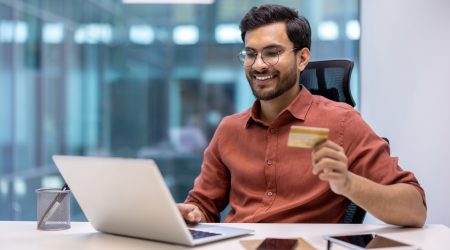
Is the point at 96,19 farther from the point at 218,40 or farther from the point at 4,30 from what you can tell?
the point at 218,40

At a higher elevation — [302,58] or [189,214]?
[302,58]

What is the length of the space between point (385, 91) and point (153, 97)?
5.92 ft

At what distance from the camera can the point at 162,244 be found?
1263 millimetres

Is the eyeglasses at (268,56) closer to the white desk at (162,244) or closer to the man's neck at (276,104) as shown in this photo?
the man's neck at (276,104)

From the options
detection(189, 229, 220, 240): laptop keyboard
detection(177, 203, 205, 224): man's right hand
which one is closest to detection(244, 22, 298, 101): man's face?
detection(177, 203, 205, 224): man's right hand

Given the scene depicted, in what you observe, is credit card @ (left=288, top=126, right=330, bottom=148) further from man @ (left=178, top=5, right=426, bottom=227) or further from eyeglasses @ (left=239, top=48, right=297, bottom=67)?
eyeglasses @ (left=239, top=48, right=297, bottom=67)

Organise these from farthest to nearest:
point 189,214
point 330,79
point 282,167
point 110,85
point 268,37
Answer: point 110,85 < point 330,79 < point 268,37 < point 282,167 < point 189,214

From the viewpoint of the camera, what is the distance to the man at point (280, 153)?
1.62 m

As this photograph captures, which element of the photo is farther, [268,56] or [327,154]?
[268,56]

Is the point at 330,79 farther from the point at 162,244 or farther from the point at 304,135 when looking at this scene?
the point at 162,244

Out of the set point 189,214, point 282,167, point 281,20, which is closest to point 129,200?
point 189,214

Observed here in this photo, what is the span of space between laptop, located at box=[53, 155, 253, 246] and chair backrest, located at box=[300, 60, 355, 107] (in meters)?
0.80

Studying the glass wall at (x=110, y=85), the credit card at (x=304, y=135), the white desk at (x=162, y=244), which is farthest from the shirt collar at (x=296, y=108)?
the glass wall at (x=110, y=85)

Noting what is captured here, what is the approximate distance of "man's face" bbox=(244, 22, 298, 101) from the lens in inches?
71.9
